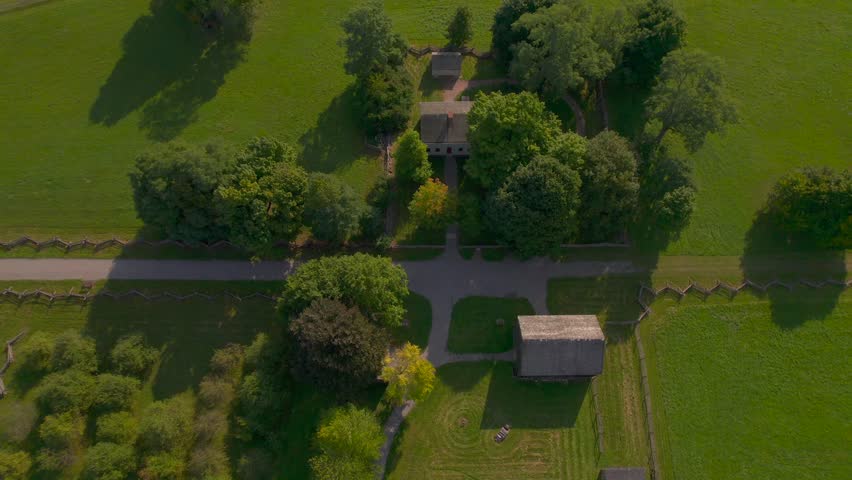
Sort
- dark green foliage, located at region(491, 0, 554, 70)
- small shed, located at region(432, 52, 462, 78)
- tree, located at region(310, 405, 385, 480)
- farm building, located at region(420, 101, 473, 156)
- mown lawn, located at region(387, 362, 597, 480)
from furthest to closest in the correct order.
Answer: small shed, located at region(432, 52, 462, 78) < dark green foliage, located at region(491, 0, 554, 70) < farm building, located at region(420, 101, 473, 156) < mown lawn, located at region(387, 362, 597, 480) < tree, located at region(310, 405, 385, 480)

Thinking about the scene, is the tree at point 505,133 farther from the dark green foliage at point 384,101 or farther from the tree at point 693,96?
the tree at point 693,96

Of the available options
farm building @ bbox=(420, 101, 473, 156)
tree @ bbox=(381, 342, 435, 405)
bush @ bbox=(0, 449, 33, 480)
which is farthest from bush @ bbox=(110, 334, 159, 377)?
farm building @ bbox=(420, 101, 473, 156)

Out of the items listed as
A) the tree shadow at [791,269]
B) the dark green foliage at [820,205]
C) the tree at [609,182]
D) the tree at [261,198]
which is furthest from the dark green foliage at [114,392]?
the dark green foliage at [820,205]

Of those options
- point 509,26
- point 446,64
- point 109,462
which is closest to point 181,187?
point 109,462

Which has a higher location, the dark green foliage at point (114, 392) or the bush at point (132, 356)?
the bush at point (132, 356)

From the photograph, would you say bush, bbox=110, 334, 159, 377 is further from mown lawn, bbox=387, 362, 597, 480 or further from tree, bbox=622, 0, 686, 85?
tree, bbox=622, 0, 686, 85

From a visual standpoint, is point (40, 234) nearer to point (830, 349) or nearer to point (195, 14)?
point (195, 14)
